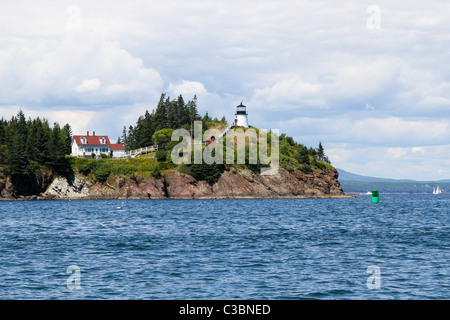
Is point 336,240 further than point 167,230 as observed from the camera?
No

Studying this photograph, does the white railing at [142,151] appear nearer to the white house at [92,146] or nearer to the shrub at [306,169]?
the white house at [92,146]

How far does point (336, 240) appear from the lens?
43500 millimetres

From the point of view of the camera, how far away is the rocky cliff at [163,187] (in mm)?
136138

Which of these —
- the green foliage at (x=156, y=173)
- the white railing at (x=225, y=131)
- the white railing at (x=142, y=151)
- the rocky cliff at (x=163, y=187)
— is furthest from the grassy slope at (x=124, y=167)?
the white railing at (x=225, y=131)

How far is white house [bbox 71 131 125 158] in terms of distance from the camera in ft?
560

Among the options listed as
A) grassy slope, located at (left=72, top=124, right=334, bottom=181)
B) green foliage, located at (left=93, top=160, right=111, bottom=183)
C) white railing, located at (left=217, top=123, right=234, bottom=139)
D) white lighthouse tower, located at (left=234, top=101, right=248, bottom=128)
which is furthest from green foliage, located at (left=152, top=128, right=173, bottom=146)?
green foliage, located at (left=93, top=160, right=111, bottom=183)

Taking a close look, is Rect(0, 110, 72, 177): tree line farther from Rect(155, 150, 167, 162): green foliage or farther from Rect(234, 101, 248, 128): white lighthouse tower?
Rect(234, 101, 248, 128): white lighthouse tower

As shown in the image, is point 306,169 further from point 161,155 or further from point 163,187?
point 163,187

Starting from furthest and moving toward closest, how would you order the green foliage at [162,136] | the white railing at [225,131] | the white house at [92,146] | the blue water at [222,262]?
1. the white house at [92,146]
2. the white railing at [225,131]
3. the green foliage at [162,136]
4. the blue water at [222,262]

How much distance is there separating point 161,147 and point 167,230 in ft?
365

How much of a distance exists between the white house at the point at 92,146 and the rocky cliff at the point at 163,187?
29.2 m
